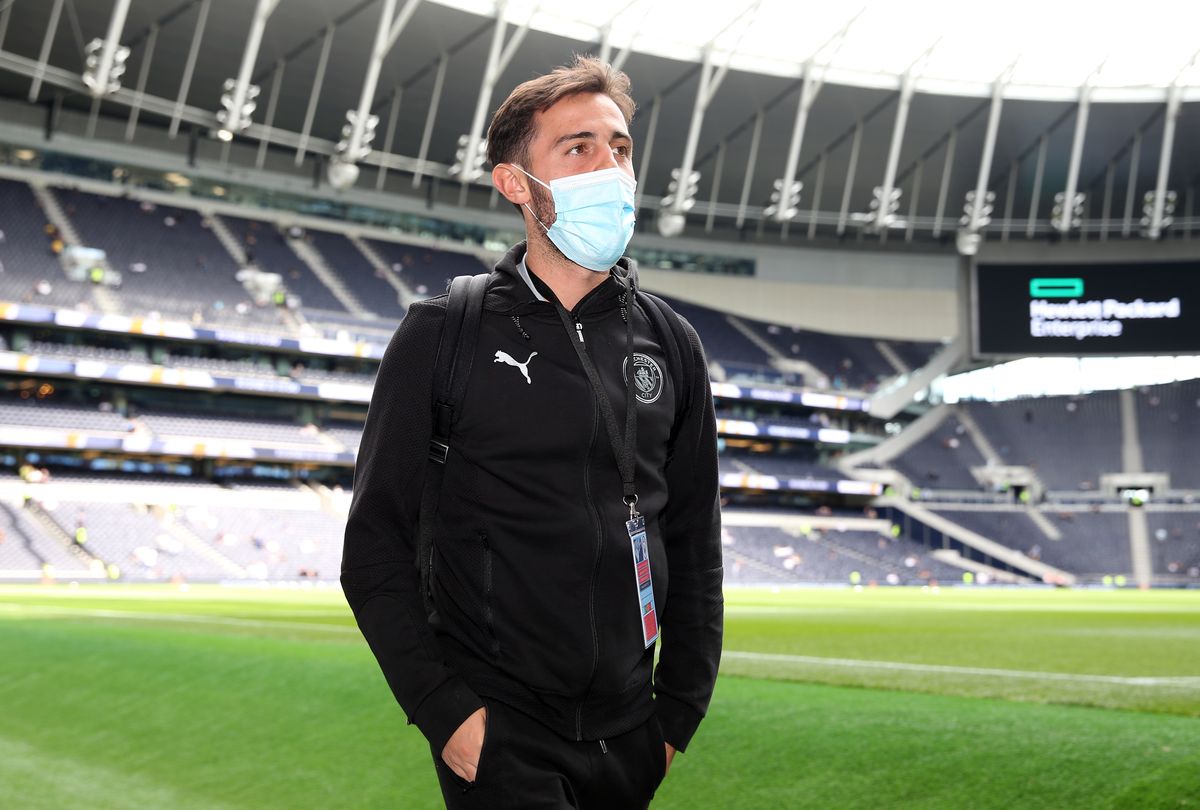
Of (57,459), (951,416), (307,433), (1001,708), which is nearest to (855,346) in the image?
(951,416)

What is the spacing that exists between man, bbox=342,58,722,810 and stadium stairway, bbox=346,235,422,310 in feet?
153

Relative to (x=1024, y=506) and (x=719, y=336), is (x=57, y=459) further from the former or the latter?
(x=1024, y=506)

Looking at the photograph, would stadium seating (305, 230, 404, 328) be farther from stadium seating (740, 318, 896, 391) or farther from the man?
the man

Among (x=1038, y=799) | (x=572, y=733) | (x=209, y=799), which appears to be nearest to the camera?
(x=572, y=733)

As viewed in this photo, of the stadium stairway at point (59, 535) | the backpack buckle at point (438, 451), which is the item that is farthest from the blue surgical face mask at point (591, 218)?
the stadium stairway at point (59, 535)

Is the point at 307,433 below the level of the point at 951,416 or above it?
below

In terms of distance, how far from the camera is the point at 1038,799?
442 cm

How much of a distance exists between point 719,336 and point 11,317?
30.3 metres

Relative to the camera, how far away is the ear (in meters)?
2.73

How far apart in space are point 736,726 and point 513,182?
397 cm

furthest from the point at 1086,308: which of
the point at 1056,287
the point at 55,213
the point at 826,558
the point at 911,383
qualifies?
the point at 55,213

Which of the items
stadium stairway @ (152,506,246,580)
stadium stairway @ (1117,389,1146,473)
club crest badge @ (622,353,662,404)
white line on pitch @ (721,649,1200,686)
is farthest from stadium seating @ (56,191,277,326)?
club crest badge @ (622,353,662,404)

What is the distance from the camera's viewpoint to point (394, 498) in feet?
8.07

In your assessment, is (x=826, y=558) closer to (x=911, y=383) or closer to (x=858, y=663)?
(x=911, y=383)
